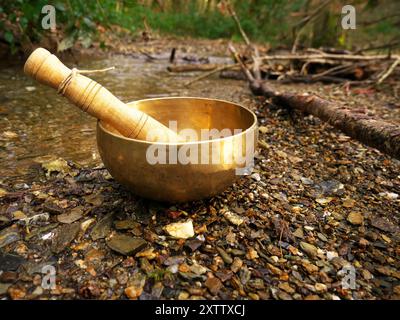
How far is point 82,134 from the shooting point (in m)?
2.85

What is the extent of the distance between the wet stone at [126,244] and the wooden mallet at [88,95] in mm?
474

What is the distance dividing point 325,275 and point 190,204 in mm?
710

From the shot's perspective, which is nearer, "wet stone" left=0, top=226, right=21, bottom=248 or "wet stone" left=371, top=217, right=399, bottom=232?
"wet stone" left=0, top=226, right=21, bottom=248

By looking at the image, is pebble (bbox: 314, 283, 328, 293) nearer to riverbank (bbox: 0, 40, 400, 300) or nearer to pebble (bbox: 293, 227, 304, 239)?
riverbank (bbox: 0, 40, 400, 300)

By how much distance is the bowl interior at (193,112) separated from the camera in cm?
209

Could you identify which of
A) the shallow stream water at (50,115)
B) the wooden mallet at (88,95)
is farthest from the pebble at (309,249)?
the shallow stream water at (50,115)

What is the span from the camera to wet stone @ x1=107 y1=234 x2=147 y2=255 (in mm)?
1484

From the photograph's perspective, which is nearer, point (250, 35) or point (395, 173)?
point (395, 173)

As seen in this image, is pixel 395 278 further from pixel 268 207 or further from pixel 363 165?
pixel 363 165

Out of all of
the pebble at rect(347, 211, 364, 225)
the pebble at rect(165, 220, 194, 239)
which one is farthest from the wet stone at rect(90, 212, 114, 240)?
the pebble at rect(347, 211, 364, 225)

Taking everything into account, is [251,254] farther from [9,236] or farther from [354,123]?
[354,123]

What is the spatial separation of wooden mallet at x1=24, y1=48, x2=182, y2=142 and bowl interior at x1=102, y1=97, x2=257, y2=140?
1.43 feet

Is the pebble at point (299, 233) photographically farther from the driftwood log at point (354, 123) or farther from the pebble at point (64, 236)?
the pebble at point (64, 236)
